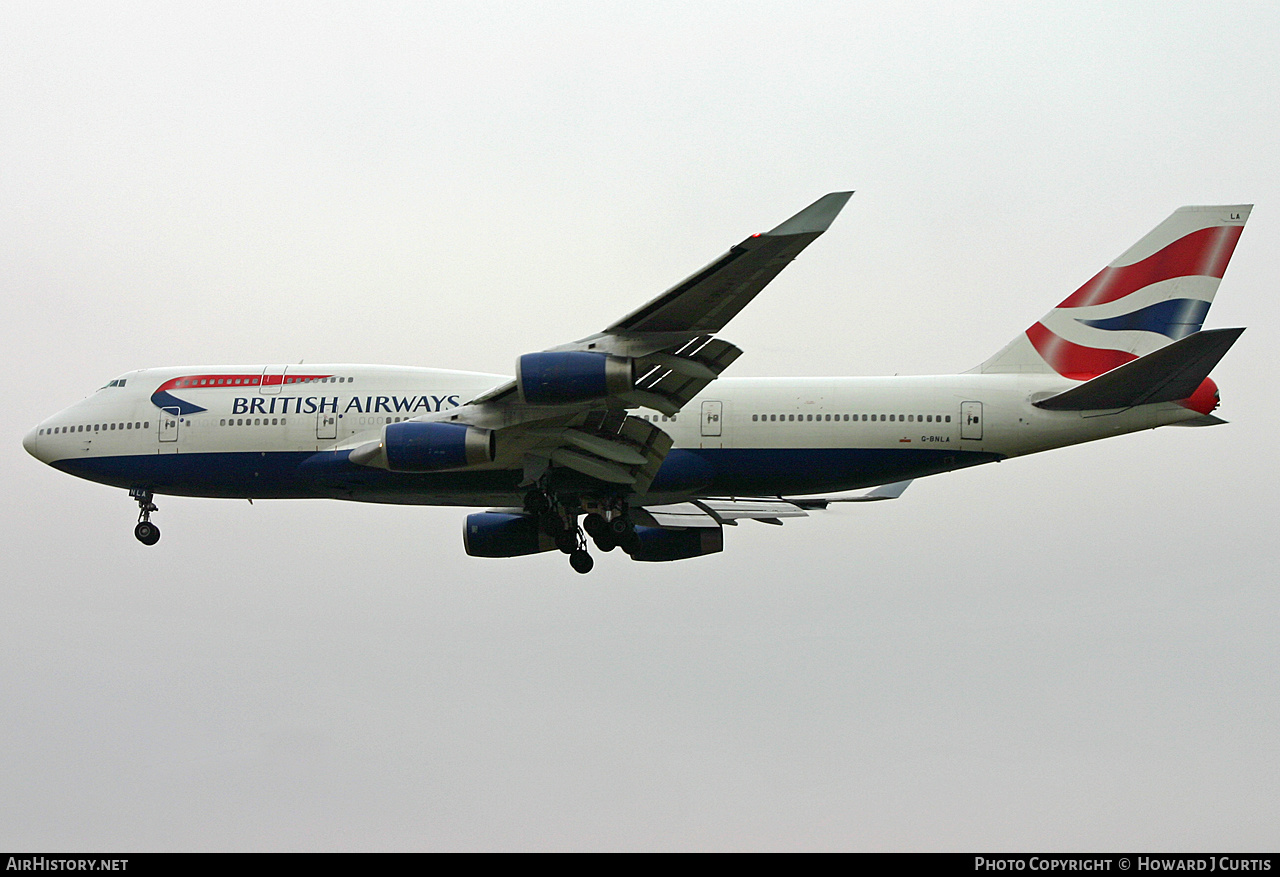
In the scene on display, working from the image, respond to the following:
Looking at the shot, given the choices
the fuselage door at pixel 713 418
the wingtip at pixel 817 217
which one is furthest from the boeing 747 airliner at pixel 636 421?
the wingtip at pixel 817 217

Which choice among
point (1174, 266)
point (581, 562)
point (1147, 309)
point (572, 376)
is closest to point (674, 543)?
point (581, 562)

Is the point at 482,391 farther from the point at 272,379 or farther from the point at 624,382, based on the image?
the point at 624,382

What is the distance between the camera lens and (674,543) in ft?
95.1

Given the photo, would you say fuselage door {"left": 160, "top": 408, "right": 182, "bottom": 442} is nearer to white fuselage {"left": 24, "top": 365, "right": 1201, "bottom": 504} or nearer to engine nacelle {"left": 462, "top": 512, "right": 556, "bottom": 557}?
white fuselage {"left": 24, "top": 365, "right": 1201, "bottom": 504}

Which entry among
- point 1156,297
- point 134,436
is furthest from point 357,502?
point 1156,297

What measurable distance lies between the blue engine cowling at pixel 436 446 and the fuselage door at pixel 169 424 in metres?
6.37

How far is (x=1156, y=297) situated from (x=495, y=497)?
43.8 feet

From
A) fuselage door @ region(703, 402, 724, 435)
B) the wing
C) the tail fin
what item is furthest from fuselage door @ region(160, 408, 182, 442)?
the tail fin

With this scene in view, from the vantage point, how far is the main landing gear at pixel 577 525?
25.6m

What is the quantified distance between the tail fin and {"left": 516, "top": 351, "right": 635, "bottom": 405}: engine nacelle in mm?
8670

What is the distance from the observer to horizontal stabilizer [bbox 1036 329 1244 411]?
2161 cm

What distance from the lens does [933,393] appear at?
82.2 feet

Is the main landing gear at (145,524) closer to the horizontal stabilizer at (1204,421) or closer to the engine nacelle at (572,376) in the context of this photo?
the engine nacelle at (572,376)
